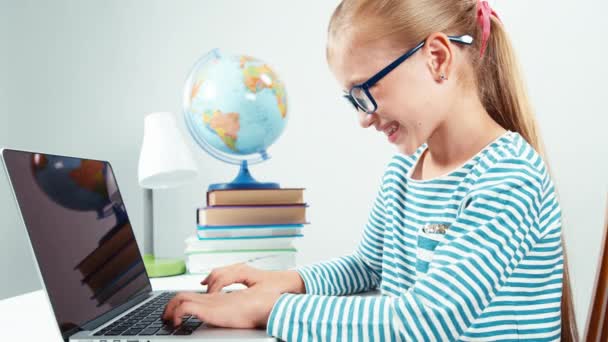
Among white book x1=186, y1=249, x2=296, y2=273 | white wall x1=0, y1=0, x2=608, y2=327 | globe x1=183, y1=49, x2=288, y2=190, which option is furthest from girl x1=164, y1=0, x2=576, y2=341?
white wall x1=0, y1=0, x2=608, y2=327

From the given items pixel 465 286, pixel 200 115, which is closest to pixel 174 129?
pixel 200 115

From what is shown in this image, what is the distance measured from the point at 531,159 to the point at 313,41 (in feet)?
3.39

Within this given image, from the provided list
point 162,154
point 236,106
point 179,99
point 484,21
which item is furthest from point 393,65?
point 179,99

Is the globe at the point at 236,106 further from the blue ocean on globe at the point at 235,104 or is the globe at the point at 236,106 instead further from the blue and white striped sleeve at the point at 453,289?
the blue and white striped sleeve at the point at 453,289

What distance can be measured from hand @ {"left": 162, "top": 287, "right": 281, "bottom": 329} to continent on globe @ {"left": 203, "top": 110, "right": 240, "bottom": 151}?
59 cm

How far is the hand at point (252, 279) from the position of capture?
81cm

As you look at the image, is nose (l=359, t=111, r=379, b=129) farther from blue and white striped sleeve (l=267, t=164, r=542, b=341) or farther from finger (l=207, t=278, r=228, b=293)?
finger (l=207, t=278, r=228, b=293)

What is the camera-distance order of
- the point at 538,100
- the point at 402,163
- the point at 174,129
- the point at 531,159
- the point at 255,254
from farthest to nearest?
the point at 538,100, the point at 174,129, the point at 255,254, the point at 402,163, the point at 531,159

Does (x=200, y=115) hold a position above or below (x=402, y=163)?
above

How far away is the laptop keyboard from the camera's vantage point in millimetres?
593

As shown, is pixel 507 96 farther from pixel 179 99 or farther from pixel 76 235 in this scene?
pixel 179 99

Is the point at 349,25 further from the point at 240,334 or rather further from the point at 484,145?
the point at 240,334

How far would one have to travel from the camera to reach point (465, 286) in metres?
0.55

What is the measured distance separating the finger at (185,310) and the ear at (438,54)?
0.42 m
